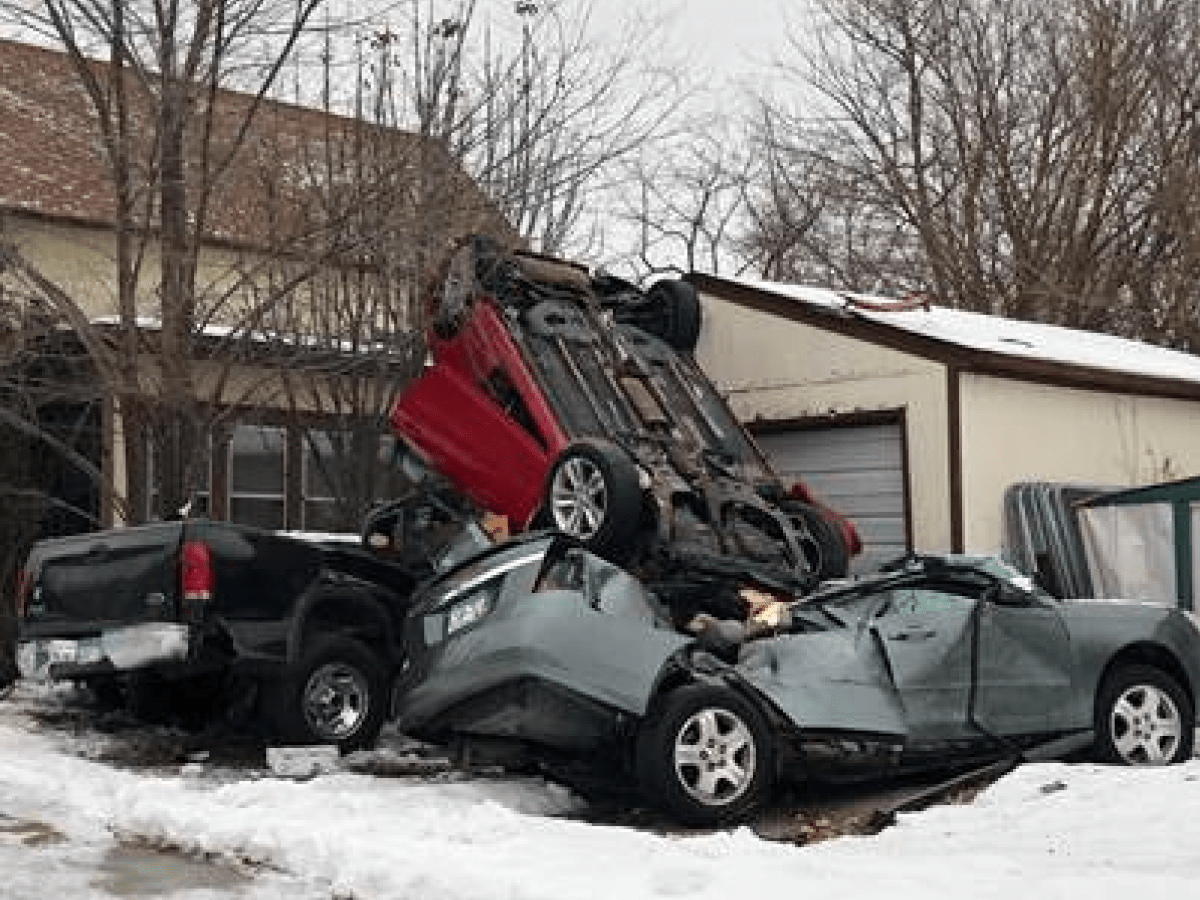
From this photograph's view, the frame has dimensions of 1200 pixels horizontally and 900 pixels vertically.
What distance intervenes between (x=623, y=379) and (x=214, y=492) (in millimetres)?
6726

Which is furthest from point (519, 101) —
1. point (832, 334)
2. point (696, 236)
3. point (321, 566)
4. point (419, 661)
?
point (696, 236)

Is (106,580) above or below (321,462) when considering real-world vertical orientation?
below

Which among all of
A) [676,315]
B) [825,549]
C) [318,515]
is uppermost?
[676,315]

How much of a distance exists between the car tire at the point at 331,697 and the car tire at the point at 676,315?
13.8ft

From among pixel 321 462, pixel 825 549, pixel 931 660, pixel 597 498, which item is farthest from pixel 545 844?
pixel 321 462

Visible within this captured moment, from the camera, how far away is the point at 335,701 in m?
10.6

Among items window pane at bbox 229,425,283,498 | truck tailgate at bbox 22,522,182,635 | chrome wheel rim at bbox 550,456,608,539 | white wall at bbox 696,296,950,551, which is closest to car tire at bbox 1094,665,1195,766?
chrome wheel rim at bbox 550,456,608,539

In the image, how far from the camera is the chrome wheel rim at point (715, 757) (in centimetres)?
798

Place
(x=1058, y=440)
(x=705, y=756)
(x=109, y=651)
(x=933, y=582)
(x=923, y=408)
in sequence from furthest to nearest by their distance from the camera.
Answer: (x=1058, y=440), (x=923, y=408), (x=109, y=651), (x=933, y=582), (x=705, y=756)

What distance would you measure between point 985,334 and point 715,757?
844 centimetres

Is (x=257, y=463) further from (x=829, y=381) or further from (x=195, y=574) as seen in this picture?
(x=195, y=574)

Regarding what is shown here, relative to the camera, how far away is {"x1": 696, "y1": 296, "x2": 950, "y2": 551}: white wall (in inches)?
522

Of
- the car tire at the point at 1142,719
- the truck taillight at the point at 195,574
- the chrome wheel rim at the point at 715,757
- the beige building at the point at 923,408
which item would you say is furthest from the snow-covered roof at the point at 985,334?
the truck taillight at the point at 195,574

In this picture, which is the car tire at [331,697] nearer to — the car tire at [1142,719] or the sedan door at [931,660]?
the sedan door at [931,660]
